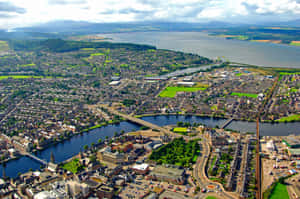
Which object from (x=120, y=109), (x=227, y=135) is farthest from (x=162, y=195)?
(x=120, y=109)

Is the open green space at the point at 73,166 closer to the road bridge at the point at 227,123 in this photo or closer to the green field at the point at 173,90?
the road bridge at the point at 227,123

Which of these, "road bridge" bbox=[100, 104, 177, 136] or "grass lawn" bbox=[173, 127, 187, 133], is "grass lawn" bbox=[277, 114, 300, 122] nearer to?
"grass lawn" bbox=[173, 127, 187, 133]

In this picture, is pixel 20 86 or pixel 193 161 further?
pixel 20 86

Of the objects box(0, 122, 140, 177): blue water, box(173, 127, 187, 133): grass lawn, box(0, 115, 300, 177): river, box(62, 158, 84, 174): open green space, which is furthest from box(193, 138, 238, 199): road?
box(0, 122, 140, 177): blue water

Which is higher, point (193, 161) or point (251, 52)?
point (251, 52)

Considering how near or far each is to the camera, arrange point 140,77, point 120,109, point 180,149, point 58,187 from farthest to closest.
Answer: point 140,77
point 120,109
point 180,149
point 58,187

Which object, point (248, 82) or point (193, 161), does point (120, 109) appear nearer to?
point (193, 161)

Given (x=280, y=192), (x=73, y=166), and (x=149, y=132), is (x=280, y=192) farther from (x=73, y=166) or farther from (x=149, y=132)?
(x=73, y=166)

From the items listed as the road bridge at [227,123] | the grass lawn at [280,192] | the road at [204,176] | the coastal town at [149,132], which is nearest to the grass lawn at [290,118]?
the coastal town at [149,132]
